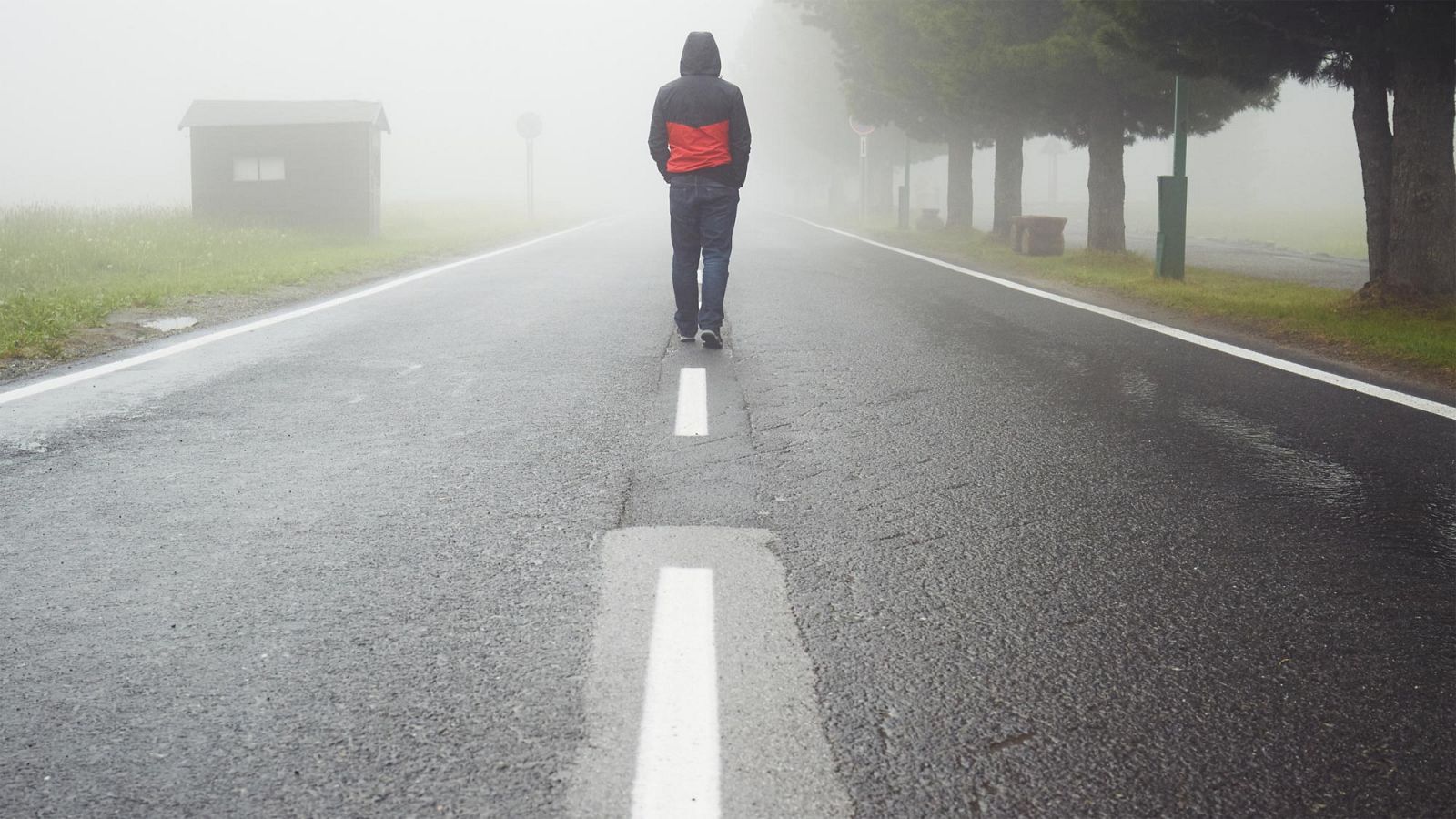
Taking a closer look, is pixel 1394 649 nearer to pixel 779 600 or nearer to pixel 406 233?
pixel 779 600

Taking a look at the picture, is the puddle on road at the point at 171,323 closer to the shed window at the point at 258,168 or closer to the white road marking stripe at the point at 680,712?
the white road marking stripe at the point at 680,712

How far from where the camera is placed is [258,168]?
28.1m

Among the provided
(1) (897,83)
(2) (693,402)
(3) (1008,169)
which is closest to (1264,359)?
(2) (693,402)

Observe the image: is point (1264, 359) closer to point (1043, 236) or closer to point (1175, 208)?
point (1175, 208)

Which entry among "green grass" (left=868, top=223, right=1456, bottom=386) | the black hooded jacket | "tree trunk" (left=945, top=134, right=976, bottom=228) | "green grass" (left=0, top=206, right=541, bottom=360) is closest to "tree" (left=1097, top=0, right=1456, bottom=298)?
"green grass" (left=868, top=223, right=1456, bottom=386)

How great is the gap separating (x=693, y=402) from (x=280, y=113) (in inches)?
1045

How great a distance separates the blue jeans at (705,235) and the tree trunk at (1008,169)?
54.5 feet

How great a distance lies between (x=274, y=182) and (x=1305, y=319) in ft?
79.3

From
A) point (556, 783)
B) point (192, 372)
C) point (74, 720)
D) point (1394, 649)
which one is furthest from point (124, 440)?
point (1394, 649)

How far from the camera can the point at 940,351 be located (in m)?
7.47

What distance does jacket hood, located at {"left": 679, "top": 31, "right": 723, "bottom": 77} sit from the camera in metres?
7.56

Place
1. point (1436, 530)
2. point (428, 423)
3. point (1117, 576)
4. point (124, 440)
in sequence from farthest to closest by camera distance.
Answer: point (428, 423)
point (124, 440)
point (1436, 530)
point (1117, 576)

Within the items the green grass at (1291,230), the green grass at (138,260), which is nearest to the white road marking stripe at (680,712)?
the green grass at (138,260)

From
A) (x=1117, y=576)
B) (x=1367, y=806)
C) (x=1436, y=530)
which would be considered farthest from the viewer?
(x=1436, y=530)
